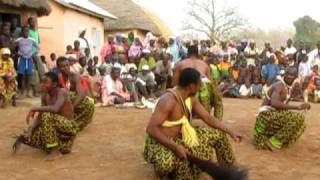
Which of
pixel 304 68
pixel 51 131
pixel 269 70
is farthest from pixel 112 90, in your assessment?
pixel 304 68

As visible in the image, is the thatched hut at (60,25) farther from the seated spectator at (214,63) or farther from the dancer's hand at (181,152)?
the dancer's hand at (181,152)

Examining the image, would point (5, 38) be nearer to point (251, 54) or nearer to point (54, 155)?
point (54, 155)

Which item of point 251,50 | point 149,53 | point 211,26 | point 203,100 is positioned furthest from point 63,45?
point 211,26

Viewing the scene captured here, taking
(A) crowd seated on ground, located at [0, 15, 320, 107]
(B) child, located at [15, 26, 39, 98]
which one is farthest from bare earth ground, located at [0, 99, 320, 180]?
(B) child, located at [15, 26, 39, 98]

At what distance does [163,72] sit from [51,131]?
7.95 m

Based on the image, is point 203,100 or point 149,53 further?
point 149,53

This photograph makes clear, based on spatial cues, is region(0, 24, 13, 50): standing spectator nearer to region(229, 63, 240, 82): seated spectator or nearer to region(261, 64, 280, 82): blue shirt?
region(229, 63, 240, 82): seated spectator

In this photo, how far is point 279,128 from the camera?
7371mm

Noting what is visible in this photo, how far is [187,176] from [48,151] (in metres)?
2.39

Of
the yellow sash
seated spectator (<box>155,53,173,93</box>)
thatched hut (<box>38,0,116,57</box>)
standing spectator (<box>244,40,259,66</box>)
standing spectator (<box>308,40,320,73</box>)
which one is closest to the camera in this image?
the yellow sash

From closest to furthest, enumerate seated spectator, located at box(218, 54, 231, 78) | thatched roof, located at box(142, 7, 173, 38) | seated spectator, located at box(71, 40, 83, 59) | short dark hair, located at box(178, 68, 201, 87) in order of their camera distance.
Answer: short dark hair, located at box(178, 68, 201, 87) → seated spectator, located at box(71, 40, 83, 59) → seated spectator, located at box(218, 54, 231, 78) → thatched roof, located at box(142, 7, 173, 38)

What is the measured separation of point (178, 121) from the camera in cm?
543

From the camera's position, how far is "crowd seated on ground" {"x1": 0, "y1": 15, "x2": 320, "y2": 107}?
12086mm

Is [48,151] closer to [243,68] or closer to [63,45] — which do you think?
[243,68]
